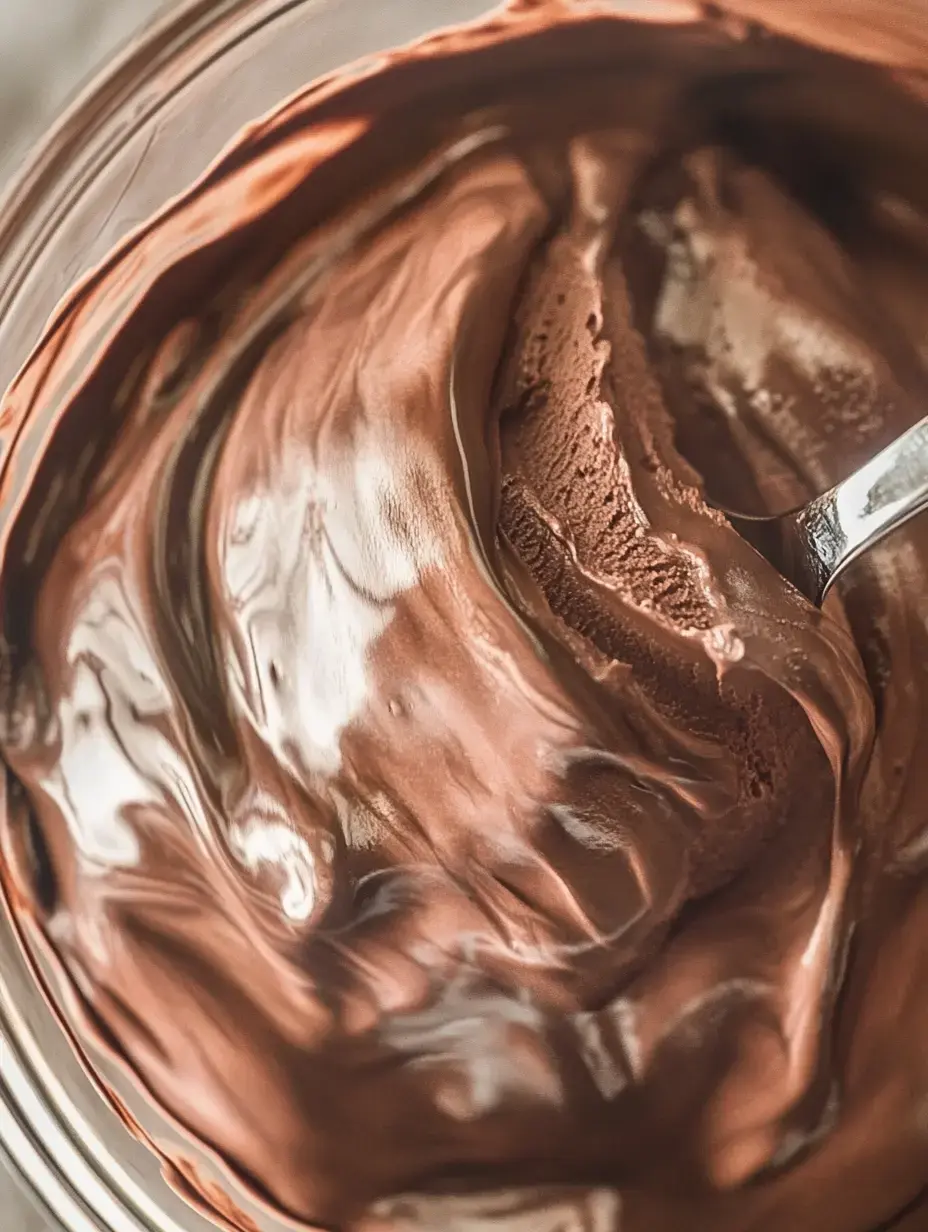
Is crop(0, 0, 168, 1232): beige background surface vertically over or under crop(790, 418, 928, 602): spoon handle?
over

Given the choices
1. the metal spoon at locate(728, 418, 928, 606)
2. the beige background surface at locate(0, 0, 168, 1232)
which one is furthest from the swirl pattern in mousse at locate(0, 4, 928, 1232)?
the beige background surface at locate(0, 0, 168, 1232)

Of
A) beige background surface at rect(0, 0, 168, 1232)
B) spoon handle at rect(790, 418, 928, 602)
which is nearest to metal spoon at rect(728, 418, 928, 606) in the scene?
spoon handle at rect(790, 418, 928, 602)

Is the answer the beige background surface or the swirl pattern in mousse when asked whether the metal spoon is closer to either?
the swirl pattern in mousse

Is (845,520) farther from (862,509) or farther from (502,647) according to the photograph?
(502,647)

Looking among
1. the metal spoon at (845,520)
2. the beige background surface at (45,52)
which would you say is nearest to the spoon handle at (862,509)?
the metal spoon at (845,520)

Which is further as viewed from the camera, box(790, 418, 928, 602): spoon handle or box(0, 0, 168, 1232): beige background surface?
box(0, 0, 168, 1232): beige background surface

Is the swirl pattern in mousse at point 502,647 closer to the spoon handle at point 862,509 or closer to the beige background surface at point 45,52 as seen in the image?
the spoon handle at point 862,509
